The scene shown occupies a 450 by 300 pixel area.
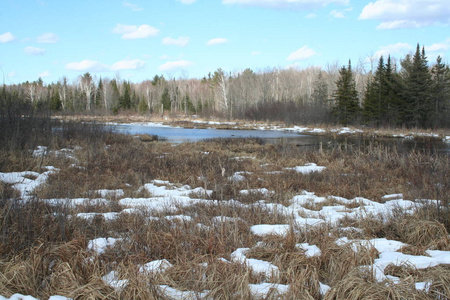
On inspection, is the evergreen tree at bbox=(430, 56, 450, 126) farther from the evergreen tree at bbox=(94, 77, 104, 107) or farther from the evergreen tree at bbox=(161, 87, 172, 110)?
the evergreen tree at bbox=(94, 77, 104, 107)

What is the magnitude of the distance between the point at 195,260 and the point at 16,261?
69.0 inches

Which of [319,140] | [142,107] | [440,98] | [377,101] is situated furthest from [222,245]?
[142,107]

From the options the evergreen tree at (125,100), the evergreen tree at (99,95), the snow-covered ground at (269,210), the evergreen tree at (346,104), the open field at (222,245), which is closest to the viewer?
the open field at (222,245)

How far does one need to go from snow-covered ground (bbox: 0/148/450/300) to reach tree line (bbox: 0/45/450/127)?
7.62 metres

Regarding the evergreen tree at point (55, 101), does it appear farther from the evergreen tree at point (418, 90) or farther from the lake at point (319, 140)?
the evergreen tree at point (418, 90)

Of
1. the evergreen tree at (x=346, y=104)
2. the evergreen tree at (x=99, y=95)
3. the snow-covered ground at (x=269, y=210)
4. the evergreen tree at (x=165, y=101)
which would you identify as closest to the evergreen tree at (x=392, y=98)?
the evergreen tree at (x=346, y=104)

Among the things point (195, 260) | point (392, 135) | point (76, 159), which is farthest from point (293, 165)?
point (392, 135)

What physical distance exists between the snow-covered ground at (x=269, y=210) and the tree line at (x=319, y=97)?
762cm

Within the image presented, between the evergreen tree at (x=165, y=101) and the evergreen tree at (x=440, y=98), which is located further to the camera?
the evergreen tree at (x=165, y=101)

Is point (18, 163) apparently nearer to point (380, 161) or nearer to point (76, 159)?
point (76, 159)

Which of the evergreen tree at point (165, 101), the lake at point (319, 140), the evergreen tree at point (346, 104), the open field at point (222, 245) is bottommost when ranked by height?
the lake at point (319, 140)

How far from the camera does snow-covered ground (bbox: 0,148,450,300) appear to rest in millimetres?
3250

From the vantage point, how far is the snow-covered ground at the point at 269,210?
10.7 feet

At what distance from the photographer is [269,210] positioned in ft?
18.5
